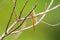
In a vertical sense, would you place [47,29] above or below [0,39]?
below

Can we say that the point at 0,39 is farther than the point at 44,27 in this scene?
No

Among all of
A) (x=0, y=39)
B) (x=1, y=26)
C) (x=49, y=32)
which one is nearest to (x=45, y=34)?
(x=49, y=32)

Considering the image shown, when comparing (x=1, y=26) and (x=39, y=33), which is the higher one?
(x=1, y=26)

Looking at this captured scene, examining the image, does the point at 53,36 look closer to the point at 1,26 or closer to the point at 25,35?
the point at 25,35

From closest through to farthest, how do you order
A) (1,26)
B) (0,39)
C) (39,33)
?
(0,39)
(1,26)
(39,33)

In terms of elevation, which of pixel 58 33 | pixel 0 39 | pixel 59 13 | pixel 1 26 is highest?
pixel 0 39

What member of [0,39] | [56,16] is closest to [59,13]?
[56,16]

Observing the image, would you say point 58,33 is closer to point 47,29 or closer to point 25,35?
point 47,29

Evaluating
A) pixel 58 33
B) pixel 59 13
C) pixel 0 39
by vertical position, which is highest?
pixel 0 39

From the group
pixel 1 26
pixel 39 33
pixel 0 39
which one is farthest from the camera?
pixel 39 33
